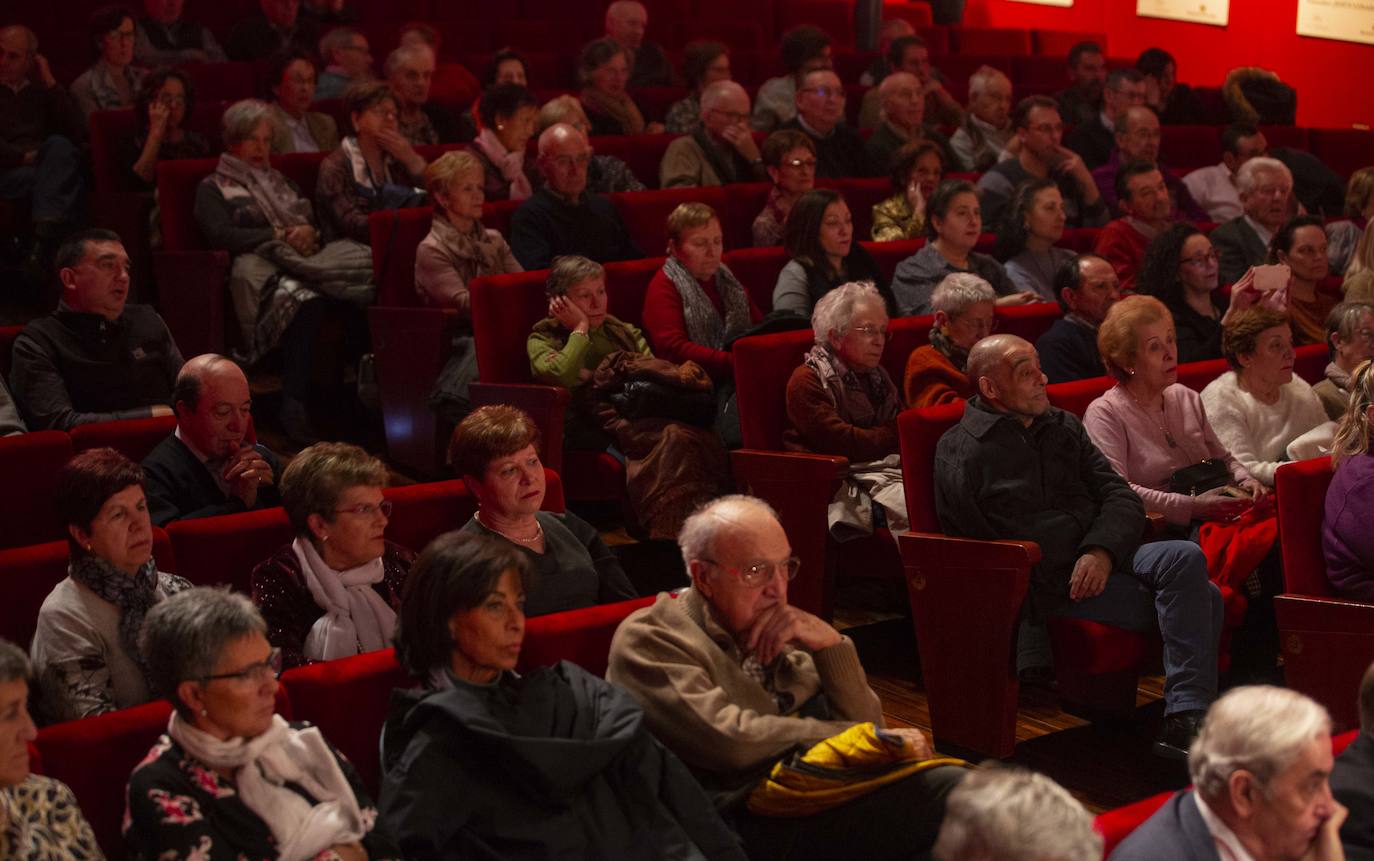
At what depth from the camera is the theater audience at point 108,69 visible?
482 cm

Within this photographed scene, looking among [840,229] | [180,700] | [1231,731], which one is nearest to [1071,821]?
[1231,731]

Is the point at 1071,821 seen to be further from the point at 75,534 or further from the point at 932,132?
the point at 932,132

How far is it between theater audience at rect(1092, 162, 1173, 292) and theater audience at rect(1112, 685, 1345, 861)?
9.46ft

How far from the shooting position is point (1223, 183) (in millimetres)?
5422

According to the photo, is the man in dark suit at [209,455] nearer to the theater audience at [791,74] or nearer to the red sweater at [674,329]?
the red sweater at [674,329]

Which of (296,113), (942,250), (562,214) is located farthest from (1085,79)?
(296,113)

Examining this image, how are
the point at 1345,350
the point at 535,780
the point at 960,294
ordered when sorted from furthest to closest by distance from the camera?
the point at 1345,350
the point at 960,294
the point at 535,780

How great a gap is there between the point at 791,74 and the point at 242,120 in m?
2.39

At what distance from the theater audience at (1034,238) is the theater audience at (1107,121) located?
1415 millimetres

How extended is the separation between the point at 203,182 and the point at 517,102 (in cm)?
92

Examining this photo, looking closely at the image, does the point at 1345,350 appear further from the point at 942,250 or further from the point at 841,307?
the point at 841,307

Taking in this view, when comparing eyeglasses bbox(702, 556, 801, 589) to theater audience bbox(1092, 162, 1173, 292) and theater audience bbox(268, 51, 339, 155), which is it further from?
theater audience bbox(268, 51, 339, 155)

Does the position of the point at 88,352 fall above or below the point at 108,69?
below

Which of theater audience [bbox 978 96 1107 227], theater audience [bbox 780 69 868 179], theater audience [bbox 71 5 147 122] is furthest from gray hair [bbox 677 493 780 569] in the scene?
theater audience [bbox 71 5 147 122]
